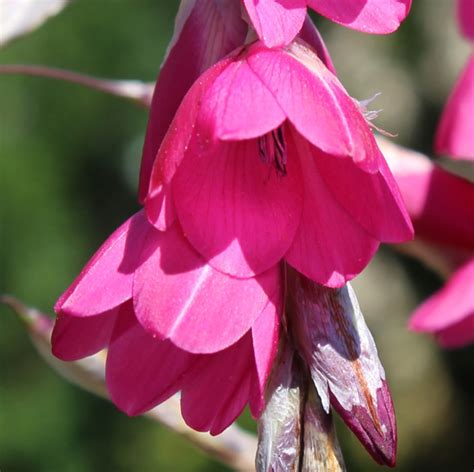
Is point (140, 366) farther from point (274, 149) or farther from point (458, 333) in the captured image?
point (458, 333)

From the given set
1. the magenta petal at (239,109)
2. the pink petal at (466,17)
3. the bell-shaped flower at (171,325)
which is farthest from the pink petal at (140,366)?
the pink petal at (466,17)

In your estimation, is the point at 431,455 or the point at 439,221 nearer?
the point at 439,221

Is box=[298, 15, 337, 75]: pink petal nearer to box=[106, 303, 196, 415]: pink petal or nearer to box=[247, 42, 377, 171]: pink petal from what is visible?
box=[247, 42, 377, 171]: pink petal

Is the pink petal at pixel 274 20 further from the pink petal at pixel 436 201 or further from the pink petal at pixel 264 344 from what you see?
the pink petal at pixel 436 201

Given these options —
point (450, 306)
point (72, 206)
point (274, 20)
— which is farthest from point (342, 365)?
point (72, 206)

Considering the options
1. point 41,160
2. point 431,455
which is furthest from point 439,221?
point 431,455

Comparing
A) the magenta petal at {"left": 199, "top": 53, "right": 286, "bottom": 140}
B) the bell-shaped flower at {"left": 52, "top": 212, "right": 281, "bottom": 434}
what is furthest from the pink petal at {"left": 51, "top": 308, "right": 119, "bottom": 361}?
the magenta petal at {"left": 199, "top": 53, "right": 286, "bottom": 140}

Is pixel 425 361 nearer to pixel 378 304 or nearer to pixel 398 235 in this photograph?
pixel 378 304
